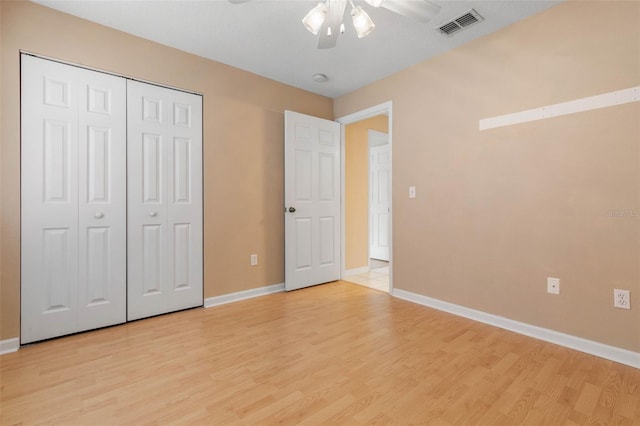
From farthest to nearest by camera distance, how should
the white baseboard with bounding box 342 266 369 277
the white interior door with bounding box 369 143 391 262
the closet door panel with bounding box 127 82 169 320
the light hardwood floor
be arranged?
the white interior door with bounding box 369 143 391 262 → the white baseboard with bounding box 342 266 369 277 → the closet door panel with bounding box 127 82 169 320 → the light hardwood floor

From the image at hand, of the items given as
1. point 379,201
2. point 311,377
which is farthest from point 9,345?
point 379,201

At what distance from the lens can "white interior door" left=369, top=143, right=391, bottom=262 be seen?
5562 mm

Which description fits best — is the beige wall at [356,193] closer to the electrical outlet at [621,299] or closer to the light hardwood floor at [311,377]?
the light hardwood floor at [311,377]

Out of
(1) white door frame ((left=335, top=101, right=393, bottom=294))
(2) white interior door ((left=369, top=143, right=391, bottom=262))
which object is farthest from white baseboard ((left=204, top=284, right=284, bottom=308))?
(2) white interior door ((left=369, top=143, right=391, bottom=262))

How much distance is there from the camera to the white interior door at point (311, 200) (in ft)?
11.6

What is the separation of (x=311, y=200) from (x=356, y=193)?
0.99m

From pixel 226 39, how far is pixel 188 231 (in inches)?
69.1

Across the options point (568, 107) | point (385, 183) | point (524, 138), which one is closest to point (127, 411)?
point (524, 138)

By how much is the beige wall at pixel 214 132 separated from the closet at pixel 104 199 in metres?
0.07

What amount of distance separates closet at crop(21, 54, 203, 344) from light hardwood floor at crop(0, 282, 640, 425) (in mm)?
262

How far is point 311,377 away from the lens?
1.76 meters

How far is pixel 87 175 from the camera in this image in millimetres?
2396

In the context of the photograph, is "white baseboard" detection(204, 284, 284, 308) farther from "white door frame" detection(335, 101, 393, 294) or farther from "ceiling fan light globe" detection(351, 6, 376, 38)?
"ceiling fan light globe" detection(351, 6, 376, 38)

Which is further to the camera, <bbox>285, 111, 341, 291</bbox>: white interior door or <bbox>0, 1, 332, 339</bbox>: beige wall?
<bbox>285, 111, 341, 291</bbox>: white interior door
